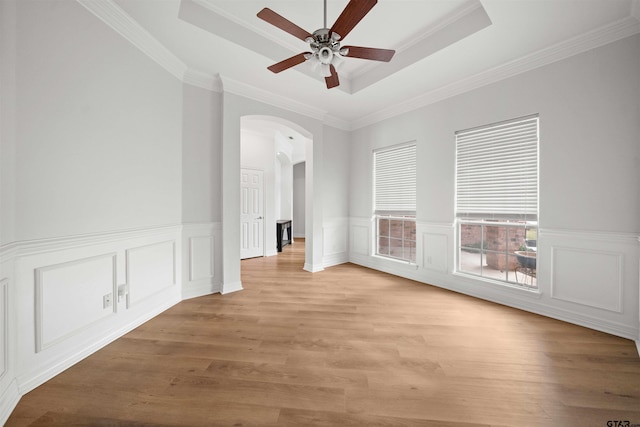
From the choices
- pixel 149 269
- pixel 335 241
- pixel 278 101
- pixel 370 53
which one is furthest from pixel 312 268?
pixel 370 53

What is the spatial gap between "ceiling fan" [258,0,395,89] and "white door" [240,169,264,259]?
374cm

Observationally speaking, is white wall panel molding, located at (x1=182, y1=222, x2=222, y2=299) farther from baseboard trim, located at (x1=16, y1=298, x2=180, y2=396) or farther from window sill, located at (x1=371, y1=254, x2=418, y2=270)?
window sill, located at (x1=371, y1=254, x2=418, y2=270)

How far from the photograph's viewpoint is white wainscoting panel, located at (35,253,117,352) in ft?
5.55

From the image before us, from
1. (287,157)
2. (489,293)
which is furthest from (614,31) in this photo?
(287,157)

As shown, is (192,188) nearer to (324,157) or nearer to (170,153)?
(170,153)

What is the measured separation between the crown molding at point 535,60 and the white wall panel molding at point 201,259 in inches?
140

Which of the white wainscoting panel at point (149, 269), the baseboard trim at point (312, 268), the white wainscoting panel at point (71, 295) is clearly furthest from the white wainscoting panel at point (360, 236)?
the white wainscoting panel at point (71, 295)

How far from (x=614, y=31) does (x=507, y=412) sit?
3411 mm

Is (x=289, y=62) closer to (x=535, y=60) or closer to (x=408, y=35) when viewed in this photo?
(x=408, y=35)

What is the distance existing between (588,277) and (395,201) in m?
2.47

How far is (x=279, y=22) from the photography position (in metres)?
1.82

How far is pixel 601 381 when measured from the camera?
64.9 inches

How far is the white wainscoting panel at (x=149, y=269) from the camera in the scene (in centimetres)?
240

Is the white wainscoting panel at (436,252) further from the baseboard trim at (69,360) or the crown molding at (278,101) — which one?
the baseboard trim at (69,360)
